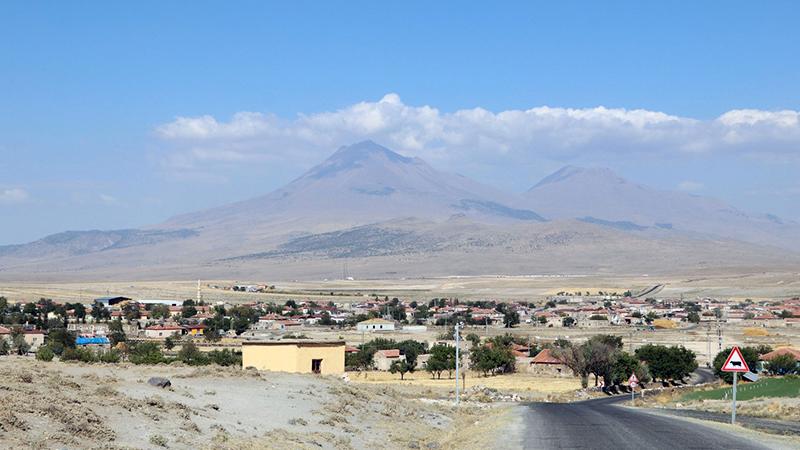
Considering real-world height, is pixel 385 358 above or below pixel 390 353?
below

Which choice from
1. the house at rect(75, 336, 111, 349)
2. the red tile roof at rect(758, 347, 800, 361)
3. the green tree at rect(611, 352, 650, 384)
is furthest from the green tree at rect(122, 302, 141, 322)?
the red tile roof at rect(758, 347, 800, 361)

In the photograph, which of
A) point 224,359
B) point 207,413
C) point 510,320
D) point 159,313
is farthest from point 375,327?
point 207,413

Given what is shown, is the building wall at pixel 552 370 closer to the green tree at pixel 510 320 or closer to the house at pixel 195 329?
the house at pixel 195 329

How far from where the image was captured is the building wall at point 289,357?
147 feet

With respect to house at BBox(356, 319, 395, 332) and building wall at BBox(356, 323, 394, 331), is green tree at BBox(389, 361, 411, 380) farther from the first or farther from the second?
building wall at BBox(356, 323, 394, 331)

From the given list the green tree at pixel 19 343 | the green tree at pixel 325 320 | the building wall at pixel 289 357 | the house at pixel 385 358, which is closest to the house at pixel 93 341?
the green tree at pixel 19 343

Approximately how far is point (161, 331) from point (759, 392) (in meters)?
62.8

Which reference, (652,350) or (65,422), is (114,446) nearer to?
(65,422)

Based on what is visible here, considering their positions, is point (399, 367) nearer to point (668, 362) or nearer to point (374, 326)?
point (668, 362)

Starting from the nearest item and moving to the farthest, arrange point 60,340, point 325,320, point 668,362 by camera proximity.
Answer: point 668,362 → point 60,340 → point 325,320

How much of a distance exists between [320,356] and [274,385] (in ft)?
55.8

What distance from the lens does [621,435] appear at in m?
23.5

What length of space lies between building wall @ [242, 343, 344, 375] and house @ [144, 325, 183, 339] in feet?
172

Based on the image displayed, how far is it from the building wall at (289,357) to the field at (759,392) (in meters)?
18.9
